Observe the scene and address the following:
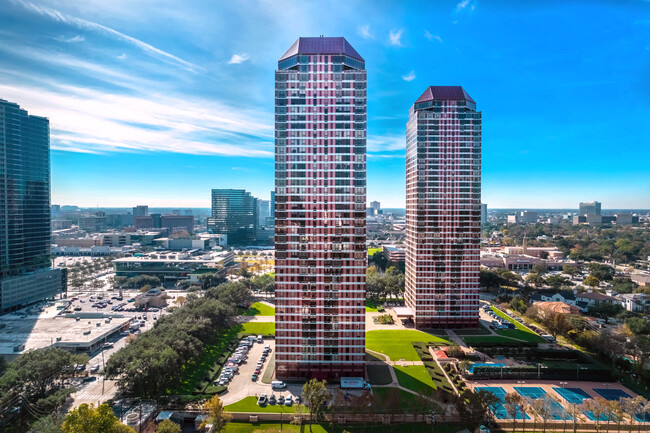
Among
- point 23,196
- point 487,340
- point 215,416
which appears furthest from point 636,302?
point 23,196

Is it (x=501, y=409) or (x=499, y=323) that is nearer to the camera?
(x=501, y=409)

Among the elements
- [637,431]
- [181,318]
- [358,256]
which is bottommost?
[637,431]

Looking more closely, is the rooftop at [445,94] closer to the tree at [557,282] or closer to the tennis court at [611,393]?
the tennis court at [611,393]

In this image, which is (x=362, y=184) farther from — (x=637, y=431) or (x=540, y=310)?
(x=540, y=310)

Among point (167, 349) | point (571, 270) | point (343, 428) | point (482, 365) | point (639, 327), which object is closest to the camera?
point (343, 428)

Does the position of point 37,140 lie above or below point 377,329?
above

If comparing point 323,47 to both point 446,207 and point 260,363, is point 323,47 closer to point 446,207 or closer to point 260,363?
point 446,207

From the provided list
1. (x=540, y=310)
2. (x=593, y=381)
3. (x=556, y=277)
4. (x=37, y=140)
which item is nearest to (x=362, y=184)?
(x=593, y=381)

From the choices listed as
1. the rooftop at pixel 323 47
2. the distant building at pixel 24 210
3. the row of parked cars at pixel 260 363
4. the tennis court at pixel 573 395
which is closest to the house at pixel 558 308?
the tennis court at pixel 573 395
